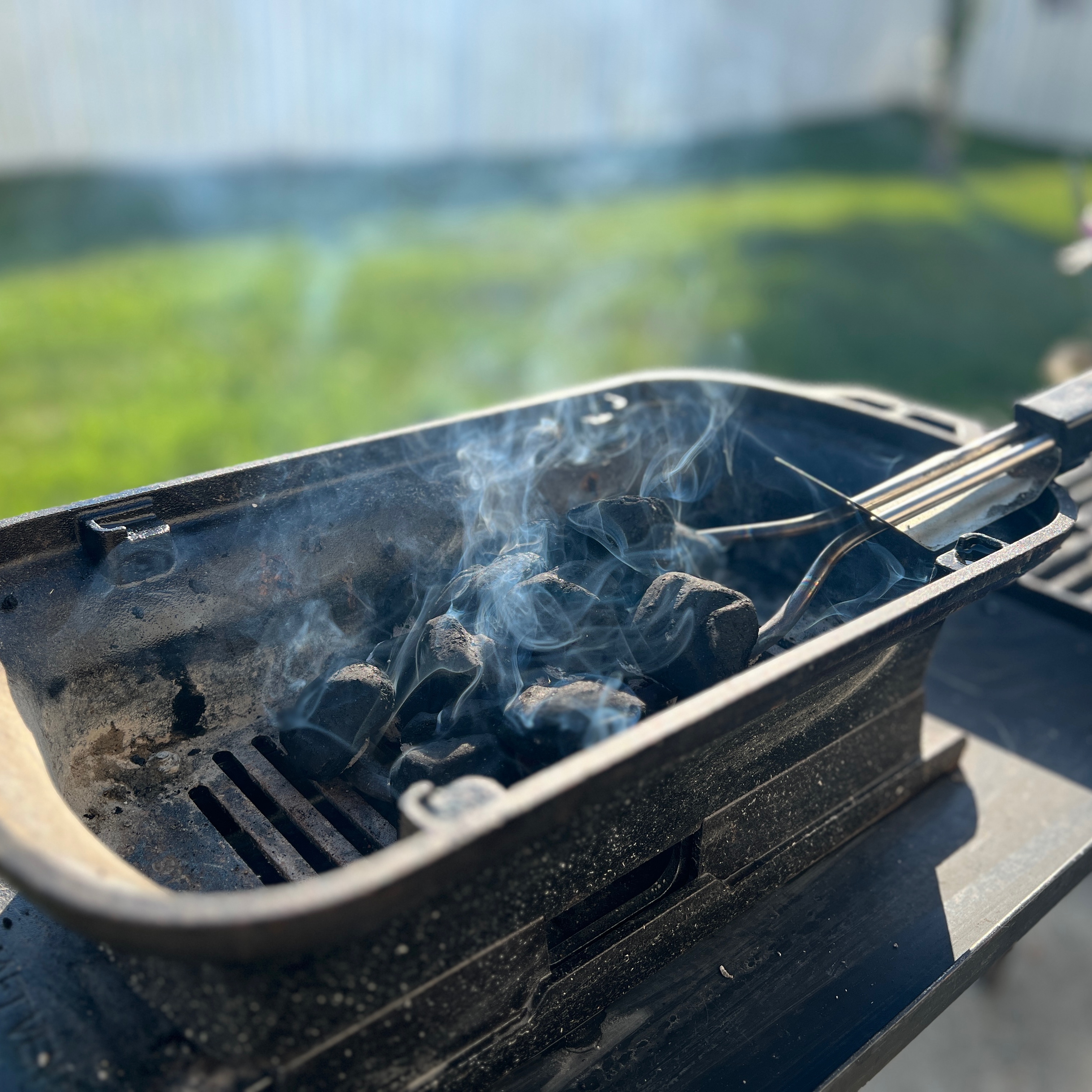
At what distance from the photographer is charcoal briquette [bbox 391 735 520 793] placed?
139cm

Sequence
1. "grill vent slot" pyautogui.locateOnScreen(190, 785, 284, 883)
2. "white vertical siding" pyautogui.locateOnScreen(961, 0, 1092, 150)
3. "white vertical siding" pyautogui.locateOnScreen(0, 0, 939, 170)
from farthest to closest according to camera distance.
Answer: "white vertical siding" pyautogui.locateOnScreen(961, 0, 1092, 150) → "white vertical siding" pyautogui.locateOnScreen(0, 0, 939, 170) → "grill vent slot" pyautogui.locateOnScreen(190, 785, 284, 883)

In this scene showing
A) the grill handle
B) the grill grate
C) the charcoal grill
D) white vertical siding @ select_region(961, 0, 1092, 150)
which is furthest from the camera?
white vertical siding @ select_region(961, 0, 1092, 150)

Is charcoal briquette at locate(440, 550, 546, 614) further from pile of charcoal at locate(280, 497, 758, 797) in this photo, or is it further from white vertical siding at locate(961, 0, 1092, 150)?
white vertical siding at locate(961, 0, 1092, 150)

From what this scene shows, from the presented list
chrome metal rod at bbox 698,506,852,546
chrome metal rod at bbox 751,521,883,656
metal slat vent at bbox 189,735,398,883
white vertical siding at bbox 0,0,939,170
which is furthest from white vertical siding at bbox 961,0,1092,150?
metal slat vent at bbox 189,735,398,883

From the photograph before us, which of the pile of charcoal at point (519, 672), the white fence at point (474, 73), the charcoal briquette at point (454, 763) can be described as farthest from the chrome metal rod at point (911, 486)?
the white fence at point (474, 73)

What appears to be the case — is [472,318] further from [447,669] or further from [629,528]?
[447,669]

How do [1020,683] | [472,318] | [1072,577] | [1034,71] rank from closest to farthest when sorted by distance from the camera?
[1020,683] → [1072,577] → [472,318] → [1034,71]

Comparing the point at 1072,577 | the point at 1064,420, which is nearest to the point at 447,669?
the point at 1064,420

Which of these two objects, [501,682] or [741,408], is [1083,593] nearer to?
[741,408]

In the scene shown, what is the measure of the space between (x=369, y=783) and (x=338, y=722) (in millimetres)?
121

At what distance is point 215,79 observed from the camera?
7879 millimetres

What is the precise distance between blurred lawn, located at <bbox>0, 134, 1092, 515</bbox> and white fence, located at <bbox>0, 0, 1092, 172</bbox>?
1516mm

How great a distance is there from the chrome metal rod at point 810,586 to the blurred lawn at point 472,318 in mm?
3346

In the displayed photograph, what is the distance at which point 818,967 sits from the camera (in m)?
1.54
